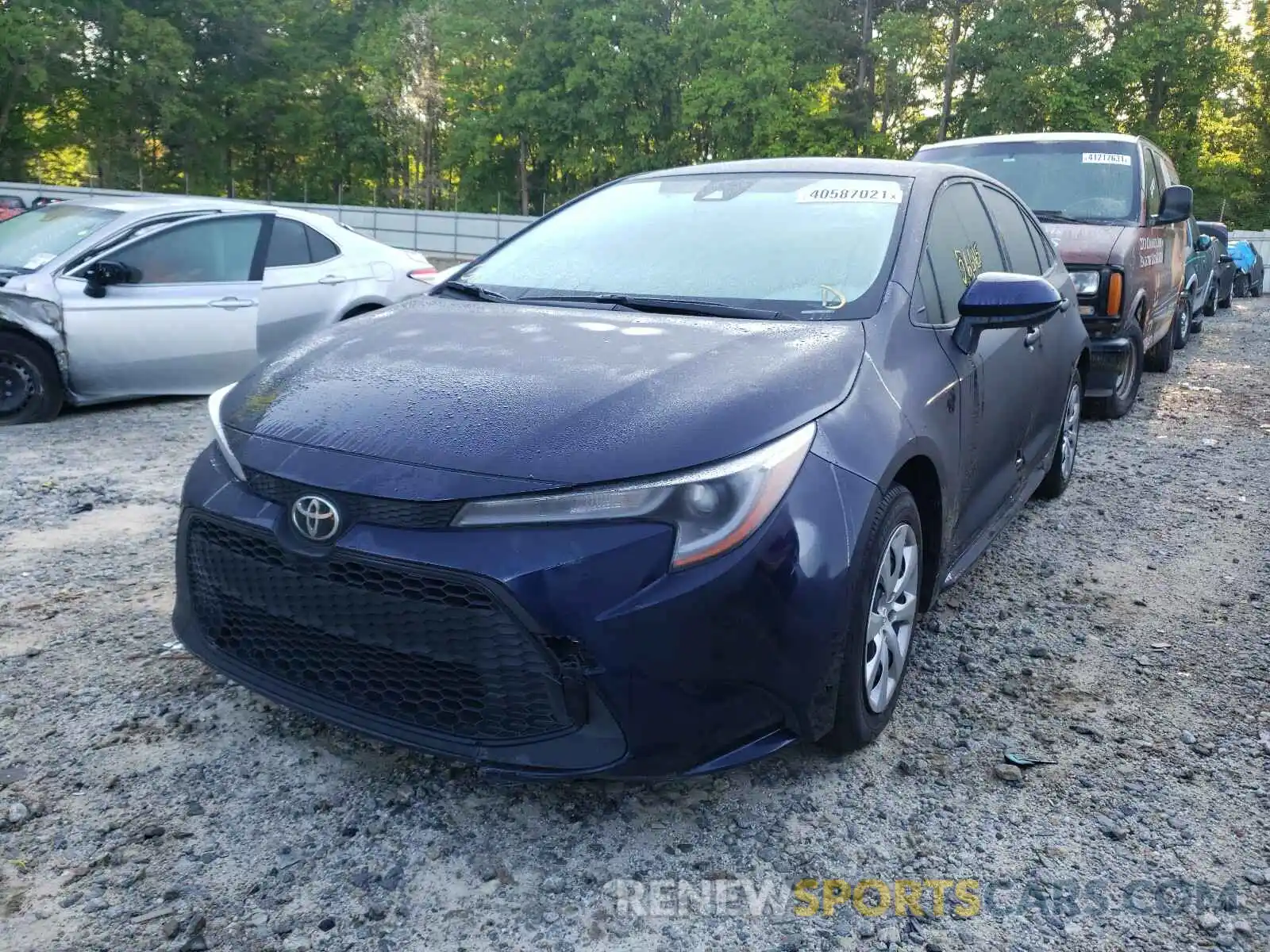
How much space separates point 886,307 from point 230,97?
147ft

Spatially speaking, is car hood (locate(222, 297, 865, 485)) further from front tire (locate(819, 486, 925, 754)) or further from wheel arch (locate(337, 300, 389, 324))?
wheel arch (locate(337, 300, 389, 324))

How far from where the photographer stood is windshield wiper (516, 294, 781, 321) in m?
3.08

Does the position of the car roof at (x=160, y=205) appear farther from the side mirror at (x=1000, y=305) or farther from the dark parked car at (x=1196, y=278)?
the dark parked car at (x=1196, y=278)

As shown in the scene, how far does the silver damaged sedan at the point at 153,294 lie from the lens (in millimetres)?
6379

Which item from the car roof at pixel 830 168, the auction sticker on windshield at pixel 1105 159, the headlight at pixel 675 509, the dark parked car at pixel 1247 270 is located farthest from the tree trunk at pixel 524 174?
the headlight at pixel 675 509

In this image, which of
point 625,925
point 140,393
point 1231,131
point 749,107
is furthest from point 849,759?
point 1231,131

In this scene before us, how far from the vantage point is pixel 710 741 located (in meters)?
2.32

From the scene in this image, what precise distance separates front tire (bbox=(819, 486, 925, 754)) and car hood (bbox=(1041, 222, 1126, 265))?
14.8 feet

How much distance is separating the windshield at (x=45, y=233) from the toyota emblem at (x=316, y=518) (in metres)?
5.15

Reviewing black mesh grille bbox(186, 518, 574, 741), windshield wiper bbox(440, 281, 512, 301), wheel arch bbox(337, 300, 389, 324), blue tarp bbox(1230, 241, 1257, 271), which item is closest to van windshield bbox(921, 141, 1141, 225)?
wheel arch bbox(337, 300, 389, 324)

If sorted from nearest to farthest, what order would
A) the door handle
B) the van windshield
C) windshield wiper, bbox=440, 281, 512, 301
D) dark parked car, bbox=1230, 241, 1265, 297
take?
windshield wiper, bbox=440, 281, 512, 301 → the door handle → the van windshield → dark parked car, bbox=1230, 241, 1265, 297

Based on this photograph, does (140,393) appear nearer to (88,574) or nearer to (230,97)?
(88,574)

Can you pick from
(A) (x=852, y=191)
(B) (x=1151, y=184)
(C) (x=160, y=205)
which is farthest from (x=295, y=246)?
(B) (x=1151, y=184)

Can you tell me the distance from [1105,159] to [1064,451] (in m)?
3.46
